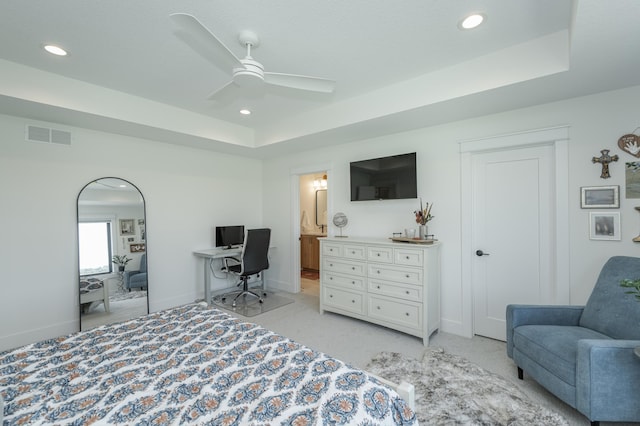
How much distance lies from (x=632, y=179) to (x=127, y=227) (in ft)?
17.5

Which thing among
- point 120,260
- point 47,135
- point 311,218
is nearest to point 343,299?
point 120,260

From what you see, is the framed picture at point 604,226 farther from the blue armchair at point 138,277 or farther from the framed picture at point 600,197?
the blue armchair at point 138,277

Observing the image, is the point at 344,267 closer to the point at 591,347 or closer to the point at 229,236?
the point at 229,236

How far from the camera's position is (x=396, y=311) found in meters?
3.19

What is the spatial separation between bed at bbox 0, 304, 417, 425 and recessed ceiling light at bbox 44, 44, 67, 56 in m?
2.22

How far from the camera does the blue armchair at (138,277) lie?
371 centimetres

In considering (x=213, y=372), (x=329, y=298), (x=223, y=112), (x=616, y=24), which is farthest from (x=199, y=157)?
(x=616, y=24)

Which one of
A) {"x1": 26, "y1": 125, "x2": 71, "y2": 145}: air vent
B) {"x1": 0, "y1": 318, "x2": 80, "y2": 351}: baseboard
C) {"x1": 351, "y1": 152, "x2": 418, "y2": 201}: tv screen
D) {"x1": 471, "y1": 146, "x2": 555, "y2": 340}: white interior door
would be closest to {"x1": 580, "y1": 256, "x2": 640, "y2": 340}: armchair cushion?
{"x1": 471, "y1": 146, "x2": 555, "y2": 340}: white interior door

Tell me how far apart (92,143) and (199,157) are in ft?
4.45

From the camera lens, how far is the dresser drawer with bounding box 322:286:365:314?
3.52 metres

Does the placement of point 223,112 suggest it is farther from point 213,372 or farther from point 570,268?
point 570,268

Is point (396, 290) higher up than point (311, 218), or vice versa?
point (311, 218)

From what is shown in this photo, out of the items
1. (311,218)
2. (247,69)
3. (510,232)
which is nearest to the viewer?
(247,69)

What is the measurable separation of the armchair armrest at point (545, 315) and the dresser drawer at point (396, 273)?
0.88m
